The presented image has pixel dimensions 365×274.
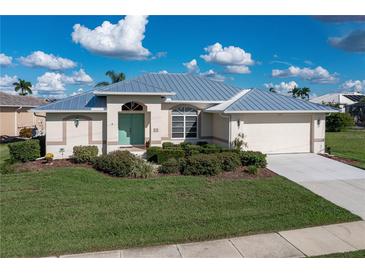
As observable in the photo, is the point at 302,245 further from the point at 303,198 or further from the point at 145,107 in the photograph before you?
the point at 145,107

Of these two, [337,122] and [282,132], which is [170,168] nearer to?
[282,132]

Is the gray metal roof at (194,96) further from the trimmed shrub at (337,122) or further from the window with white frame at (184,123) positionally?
the trimmed shrub at (337,122)

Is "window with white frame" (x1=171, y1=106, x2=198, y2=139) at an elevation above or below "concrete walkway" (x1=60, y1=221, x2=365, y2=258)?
above

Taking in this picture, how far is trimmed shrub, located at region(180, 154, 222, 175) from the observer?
45.9 ft

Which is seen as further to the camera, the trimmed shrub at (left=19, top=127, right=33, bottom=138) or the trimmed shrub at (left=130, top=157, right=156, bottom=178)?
the trimmed shrub at (left=19, top=127, right=33, bottom=138)

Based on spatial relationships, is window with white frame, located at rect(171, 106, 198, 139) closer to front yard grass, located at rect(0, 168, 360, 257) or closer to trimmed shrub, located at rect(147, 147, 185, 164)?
trimmed shrub, located at rect(147, 147, 185, 164)

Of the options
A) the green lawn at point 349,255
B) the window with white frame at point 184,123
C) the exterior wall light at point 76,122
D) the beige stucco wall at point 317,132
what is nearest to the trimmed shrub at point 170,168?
the window with white frame at point 184,123

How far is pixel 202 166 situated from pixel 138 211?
4911 millimetres

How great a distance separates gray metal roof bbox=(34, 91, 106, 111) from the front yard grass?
598cm

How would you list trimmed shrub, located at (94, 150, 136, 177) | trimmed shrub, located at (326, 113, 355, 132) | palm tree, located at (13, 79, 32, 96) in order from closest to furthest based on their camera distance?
1. trimmed shrub, located at (94, 150, 136, 177)
2. trimmed shrub, located at (326, 113, 355, 132)
3. palm tree, located at (13, 79, 32, 96)

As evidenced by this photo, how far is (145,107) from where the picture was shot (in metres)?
19.6

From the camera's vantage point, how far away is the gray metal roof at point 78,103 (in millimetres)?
18703

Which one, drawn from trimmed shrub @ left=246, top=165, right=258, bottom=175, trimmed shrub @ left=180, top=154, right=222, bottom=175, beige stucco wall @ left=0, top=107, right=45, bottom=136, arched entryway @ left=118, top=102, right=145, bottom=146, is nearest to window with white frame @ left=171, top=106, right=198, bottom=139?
arched entryway @ left=118, top=102, right=145, bottom=146

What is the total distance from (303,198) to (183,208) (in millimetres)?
3971
